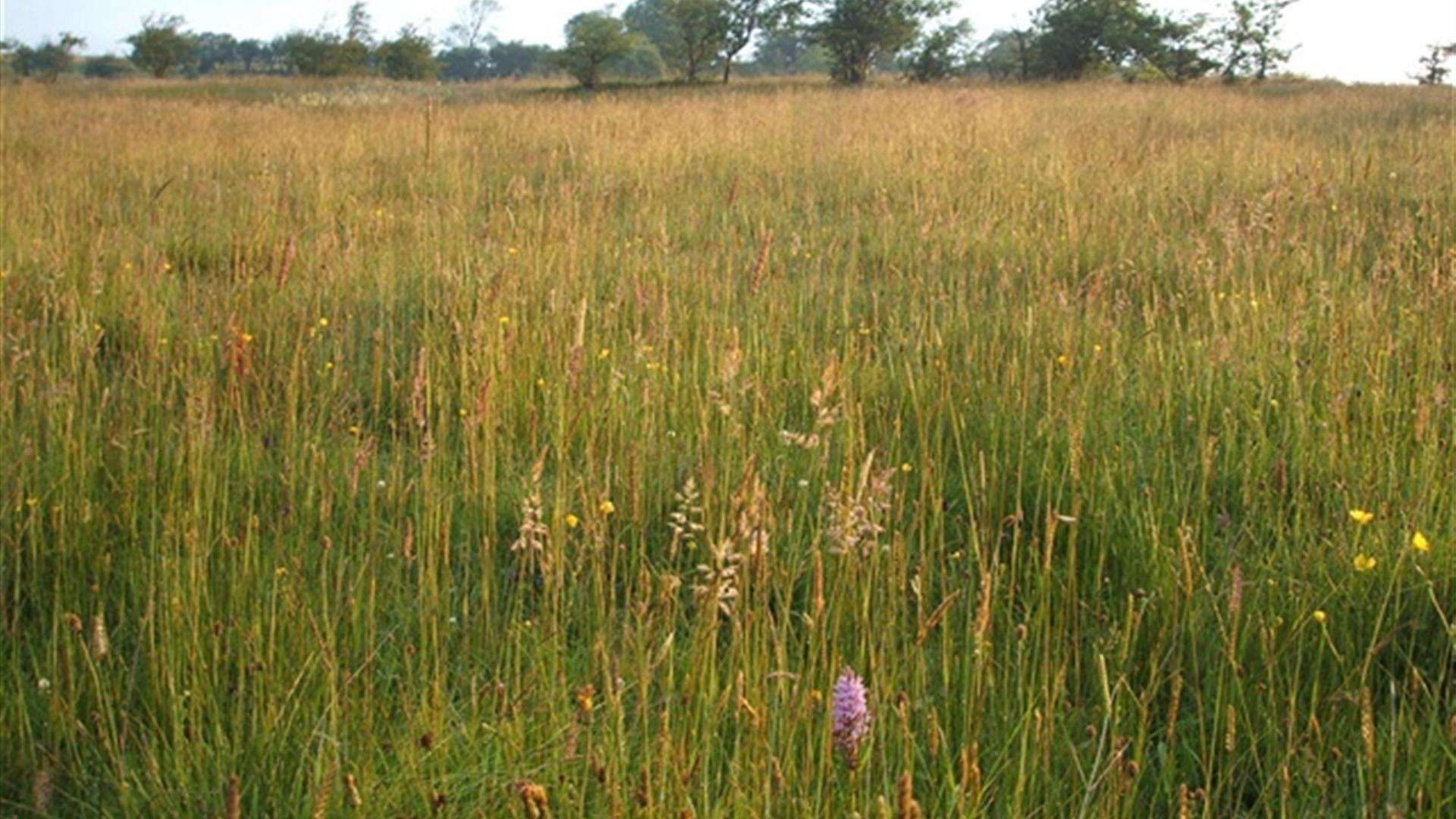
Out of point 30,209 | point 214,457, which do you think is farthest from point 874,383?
point 30,209

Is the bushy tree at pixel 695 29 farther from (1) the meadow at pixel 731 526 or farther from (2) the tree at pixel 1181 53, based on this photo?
(1) the meadow at pixel 731 526

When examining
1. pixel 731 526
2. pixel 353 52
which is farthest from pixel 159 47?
pixel 731 526

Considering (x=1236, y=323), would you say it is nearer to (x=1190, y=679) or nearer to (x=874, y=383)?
(x=874, y=383)

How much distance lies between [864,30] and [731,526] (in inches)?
1386

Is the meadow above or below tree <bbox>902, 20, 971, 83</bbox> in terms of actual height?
below

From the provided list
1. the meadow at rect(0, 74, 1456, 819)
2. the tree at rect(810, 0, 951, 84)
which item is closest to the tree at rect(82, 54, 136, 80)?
the tree at rect(810, 0, 951, 84)

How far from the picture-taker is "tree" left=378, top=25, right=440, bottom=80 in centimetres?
4678

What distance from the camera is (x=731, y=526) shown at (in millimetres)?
1880

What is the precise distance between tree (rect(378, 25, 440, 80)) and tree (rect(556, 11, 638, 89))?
440 inches

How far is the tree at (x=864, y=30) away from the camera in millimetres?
34906

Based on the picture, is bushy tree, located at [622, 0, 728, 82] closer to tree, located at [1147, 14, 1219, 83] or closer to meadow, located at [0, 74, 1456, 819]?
tree, located at [1147, 14, 1219, 83]

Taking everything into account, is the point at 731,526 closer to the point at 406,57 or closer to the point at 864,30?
the point at 864,30

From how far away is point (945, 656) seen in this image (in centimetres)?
170

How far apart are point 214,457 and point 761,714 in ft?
5.31
